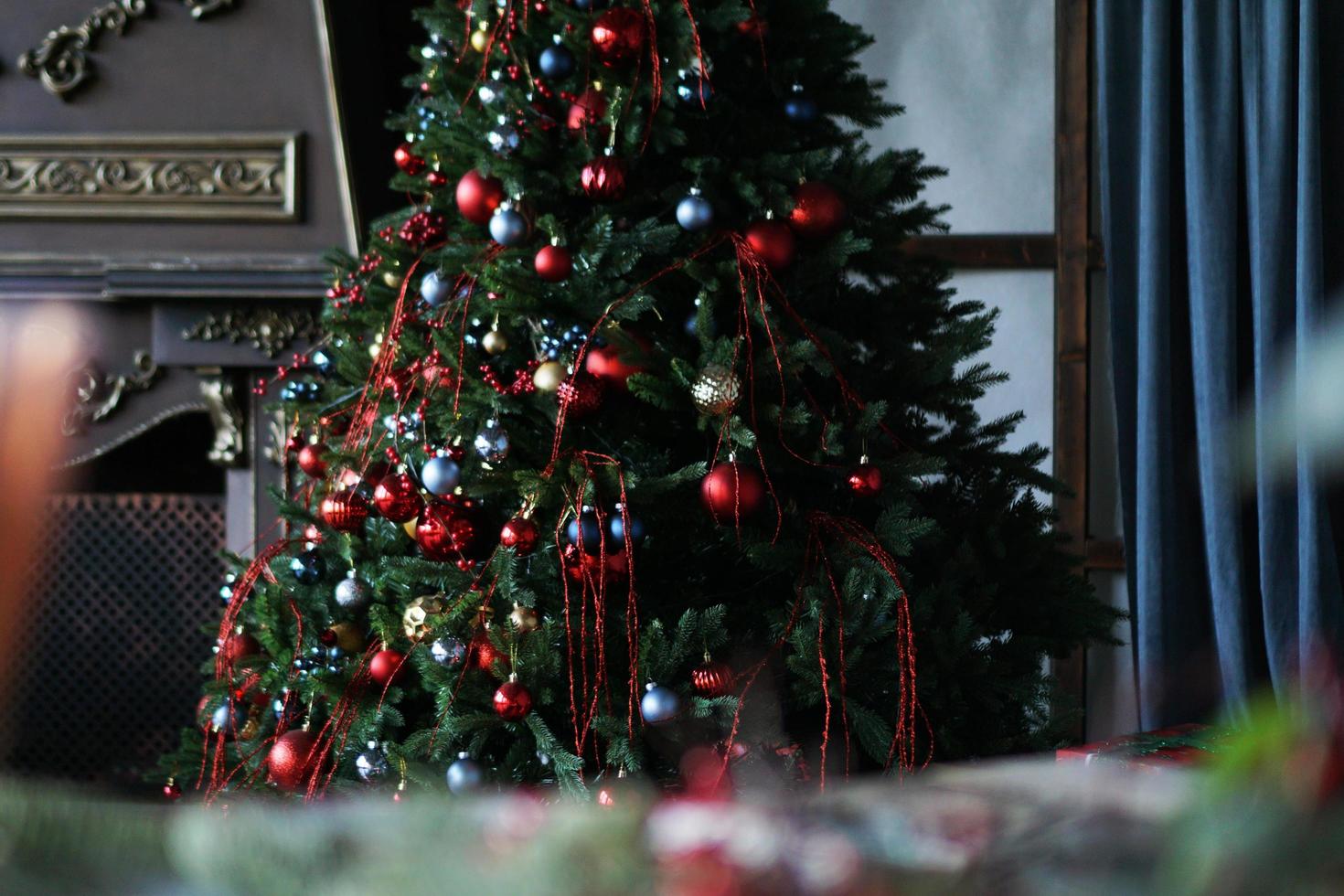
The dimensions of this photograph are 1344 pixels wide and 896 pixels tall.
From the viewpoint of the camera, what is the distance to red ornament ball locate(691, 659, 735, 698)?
1.03 metres

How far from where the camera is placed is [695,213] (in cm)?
114

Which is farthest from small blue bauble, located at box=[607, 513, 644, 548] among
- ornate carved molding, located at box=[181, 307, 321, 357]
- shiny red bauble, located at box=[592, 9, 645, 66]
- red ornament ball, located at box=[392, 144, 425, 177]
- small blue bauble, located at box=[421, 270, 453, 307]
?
ornate carved molding, located at box=[181, 307, 321, 357]

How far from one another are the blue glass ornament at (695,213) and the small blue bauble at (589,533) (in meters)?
0.32

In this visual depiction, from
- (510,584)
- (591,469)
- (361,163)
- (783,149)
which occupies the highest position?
(361,163)

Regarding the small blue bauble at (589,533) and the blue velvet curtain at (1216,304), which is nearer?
the small blue bauble at (589,533)

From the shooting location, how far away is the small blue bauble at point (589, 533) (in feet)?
3.46

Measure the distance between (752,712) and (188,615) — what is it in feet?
4.95

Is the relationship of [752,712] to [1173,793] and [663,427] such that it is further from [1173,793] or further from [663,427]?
[1173,793]

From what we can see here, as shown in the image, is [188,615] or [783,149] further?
[188,615]

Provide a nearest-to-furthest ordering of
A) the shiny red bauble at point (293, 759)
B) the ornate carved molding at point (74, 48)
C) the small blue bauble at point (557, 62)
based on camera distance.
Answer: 1. the shiny red bauble at point (293, 759)
2. the small blue bauble at point (557, 62)
3. the ornate carved molding at point (74, 48)

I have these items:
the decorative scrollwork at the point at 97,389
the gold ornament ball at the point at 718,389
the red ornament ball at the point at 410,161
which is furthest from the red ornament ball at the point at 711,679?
the decorative scrollwork at the point at 97,389

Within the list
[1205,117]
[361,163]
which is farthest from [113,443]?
[1205,117]

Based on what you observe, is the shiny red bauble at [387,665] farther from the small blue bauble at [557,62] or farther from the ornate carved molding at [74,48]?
the ornate carved molding at [74,48]

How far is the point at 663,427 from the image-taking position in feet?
3.90
